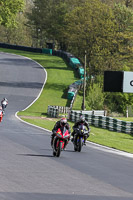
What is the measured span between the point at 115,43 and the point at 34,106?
2620cm

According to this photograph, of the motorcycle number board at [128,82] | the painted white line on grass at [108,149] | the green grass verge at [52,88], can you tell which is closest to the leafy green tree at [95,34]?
the green grass verge at [52,88]

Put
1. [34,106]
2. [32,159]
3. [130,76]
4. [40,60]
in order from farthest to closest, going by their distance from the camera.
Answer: [40,60]
[34,106]
[130,76]
[32,159]

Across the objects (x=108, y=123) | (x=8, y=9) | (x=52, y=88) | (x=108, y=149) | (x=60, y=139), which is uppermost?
(x=8, y=9)

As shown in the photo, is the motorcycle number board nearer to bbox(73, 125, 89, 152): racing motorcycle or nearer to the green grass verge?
bbox(73, 125, 89, 152): racing motorcycle

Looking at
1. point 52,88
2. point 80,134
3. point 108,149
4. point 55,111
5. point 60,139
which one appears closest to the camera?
point 60,139

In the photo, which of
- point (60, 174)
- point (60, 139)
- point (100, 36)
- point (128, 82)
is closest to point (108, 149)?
point (128, 82)

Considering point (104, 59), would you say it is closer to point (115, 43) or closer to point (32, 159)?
point (115, 43)

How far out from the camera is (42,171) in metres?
14.4

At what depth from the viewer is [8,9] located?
218 feet

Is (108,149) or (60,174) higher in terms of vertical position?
(60,174)

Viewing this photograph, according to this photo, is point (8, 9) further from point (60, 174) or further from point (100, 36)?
point (60, 174)

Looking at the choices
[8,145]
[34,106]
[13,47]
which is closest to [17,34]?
[13,47]

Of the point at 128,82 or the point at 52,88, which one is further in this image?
the point at 52,88

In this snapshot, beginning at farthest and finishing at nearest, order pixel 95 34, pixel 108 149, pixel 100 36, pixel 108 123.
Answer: pixel 100 36
pixel 95 34
pixel 108 123
pixel 108 149
